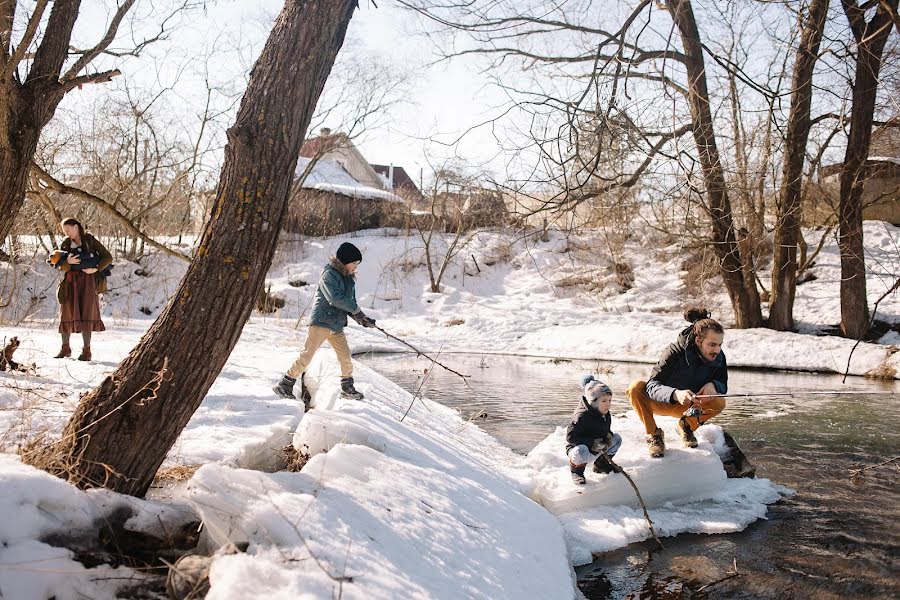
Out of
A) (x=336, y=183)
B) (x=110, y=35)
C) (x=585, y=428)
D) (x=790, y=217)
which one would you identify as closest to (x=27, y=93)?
(x=110, y=35)

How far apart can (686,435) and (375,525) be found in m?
3.71

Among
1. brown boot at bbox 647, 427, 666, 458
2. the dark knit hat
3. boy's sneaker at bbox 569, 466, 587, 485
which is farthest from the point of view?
the dark knit hat

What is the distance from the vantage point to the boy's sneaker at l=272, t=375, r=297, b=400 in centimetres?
622

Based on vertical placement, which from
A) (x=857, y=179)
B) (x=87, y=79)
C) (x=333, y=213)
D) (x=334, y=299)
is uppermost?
(x=857, y=179)

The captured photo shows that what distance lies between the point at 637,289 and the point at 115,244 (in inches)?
781

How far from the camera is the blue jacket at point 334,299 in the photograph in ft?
20.6

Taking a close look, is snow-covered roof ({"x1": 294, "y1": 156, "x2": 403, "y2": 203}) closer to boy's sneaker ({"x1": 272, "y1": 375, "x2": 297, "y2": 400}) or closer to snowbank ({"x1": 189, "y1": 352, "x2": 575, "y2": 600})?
boy's sneaker ({"x1": 272, "y1": 375, "x2": 297, "y2": 400})

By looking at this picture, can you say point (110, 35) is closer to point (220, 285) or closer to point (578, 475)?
point (220, 285)

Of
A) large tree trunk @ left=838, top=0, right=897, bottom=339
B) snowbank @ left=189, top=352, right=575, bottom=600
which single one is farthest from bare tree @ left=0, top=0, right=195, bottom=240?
large tree trunk @ left=838, top=0, right=897, bottom=339

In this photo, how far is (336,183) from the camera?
106 feet

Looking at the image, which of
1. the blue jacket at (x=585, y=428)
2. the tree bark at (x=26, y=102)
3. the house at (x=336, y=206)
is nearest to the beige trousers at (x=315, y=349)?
the blue jacket at (x=585, y=428)

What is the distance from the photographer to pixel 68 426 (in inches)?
127

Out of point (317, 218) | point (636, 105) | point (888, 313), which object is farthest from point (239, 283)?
point (317, 218)

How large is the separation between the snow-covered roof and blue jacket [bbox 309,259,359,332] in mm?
24791
